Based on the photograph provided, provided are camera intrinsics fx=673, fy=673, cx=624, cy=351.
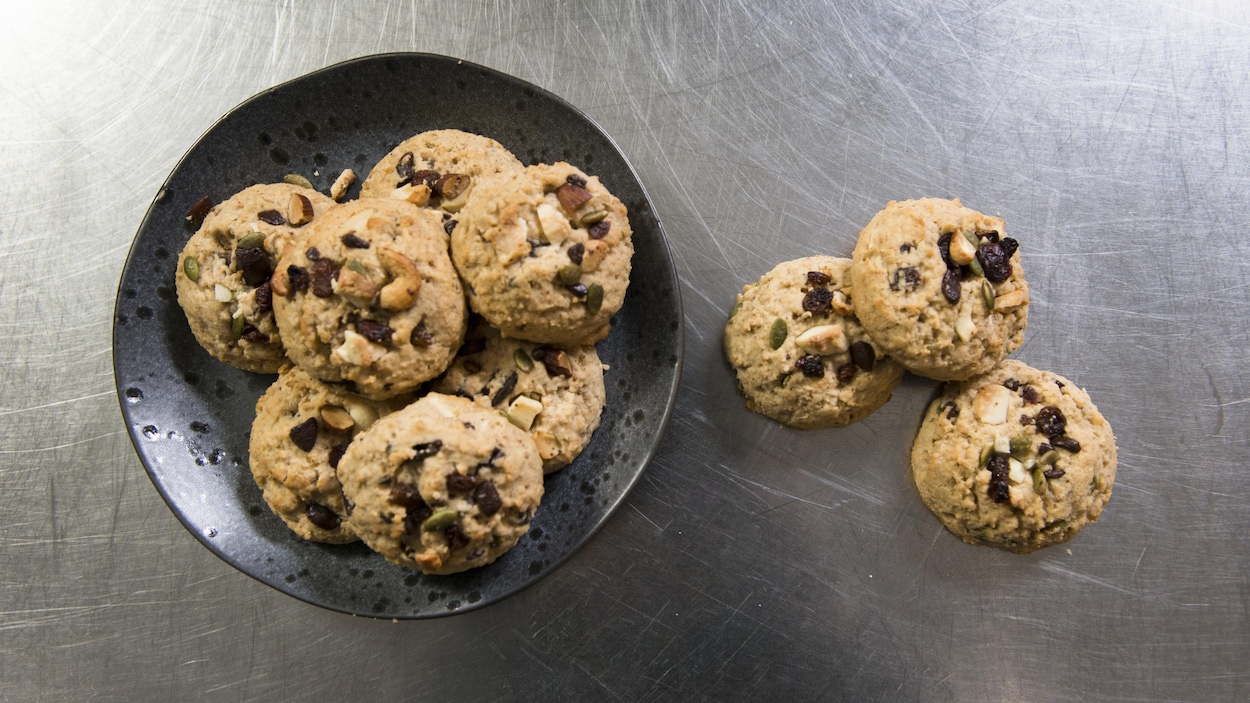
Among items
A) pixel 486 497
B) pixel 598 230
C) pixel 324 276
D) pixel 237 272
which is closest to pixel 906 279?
pixel 598 230

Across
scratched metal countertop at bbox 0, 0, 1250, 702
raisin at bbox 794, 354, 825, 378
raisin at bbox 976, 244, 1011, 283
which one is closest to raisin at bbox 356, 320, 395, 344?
scratched metal countertop at bbox 0, 0, 1250, 702

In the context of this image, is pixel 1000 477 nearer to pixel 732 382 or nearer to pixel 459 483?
pixel 732 382

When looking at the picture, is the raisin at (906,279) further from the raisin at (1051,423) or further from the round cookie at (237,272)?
the round cookie at (237,272)

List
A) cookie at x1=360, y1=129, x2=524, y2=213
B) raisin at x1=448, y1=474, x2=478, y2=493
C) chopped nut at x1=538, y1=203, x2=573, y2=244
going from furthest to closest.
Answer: cookie at x1=360, y1=129, x2=524, y2=213
chopped nut at x1=538, y1=203, x2=573, y2=244
raisin at x1=448, y1=474, x2=478, y2=493

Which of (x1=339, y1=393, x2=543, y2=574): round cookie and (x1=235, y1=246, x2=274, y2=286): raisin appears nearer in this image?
(x1=339, y1=393, x2=543, y2=574): round cookie

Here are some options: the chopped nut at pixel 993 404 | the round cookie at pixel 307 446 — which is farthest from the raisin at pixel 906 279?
the round cookie at pixel 307 446

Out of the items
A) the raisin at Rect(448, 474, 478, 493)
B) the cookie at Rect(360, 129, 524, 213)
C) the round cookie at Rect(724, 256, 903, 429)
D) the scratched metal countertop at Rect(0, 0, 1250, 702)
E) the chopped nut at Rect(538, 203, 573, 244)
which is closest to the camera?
the raisin at Rect(448, 474, 478, 493)

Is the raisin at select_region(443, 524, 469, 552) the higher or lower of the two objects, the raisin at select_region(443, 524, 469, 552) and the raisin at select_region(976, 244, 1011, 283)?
the lower

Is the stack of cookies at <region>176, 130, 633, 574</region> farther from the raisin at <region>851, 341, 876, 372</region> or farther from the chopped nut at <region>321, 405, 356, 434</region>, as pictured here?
the raisin at <region>851, 341, 876, 372</region>
